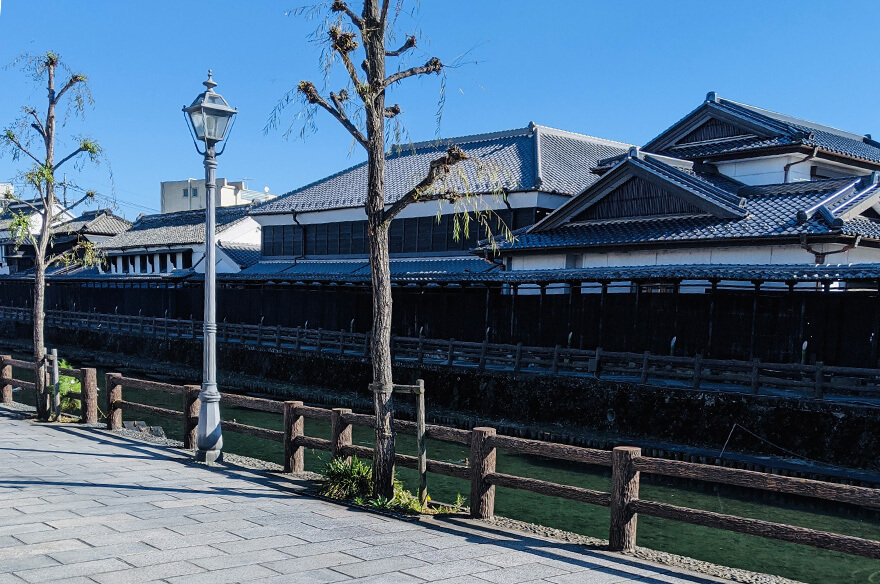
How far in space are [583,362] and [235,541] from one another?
14429 mm

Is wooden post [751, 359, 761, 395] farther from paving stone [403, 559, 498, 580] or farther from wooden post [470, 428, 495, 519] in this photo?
paving stone [403, 559, 498, 580]

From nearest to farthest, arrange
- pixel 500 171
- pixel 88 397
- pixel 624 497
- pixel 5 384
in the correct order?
pixel 624 497 < pixel 88 397 < pixel 5 384 < pixel 500 171

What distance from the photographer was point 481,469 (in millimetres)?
7711

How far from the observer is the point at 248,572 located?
5.59 meters

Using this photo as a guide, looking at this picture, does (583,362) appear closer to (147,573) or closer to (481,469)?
(481,469)

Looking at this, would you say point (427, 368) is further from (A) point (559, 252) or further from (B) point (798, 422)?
(B) point (798, 422)

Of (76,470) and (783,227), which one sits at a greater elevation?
(783,227)

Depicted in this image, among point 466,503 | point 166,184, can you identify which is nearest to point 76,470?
point 466,503

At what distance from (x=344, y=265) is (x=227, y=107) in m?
22.8

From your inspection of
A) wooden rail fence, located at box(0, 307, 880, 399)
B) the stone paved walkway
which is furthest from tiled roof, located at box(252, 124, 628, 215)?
the stone paved walkway

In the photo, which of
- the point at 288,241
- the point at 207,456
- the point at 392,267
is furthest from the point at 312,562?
the point at 288,241

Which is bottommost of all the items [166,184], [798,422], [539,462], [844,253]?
[539,462]

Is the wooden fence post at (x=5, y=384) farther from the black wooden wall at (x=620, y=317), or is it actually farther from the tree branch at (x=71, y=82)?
the black wooden wall at (x=620, y=317)

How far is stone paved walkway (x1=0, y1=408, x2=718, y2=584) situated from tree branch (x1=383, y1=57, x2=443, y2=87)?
4620mm
